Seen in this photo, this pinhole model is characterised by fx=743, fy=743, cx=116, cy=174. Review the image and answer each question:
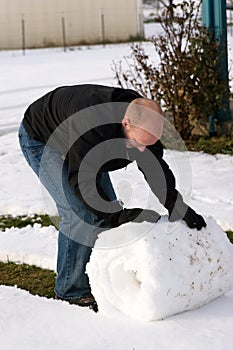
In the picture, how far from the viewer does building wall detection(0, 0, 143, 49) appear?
86.4ft

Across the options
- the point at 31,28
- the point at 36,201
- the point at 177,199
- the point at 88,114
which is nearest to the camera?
the point at 88,114

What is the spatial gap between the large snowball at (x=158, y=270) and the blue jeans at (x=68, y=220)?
19 centimetres

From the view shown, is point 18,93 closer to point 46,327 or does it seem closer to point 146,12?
point 46,327

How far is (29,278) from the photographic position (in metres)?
5.18

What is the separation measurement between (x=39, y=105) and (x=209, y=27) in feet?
15.9

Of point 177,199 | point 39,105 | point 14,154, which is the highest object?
point 39,105

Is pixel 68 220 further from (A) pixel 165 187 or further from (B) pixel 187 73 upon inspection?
(B) pixel 187 73

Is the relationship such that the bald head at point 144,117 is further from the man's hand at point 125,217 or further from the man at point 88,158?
the man's hand at point 125,217

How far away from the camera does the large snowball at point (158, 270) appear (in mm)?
3920

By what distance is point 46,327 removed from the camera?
4.07 m

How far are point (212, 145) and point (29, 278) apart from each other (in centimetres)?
390

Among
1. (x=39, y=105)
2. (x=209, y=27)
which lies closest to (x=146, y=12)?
(x=209, y=27)

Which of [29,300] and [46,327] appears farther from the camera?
[29,300]

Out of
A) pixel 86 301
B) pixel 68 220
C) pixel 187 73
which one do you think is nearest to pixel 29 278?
pixel 86 301
